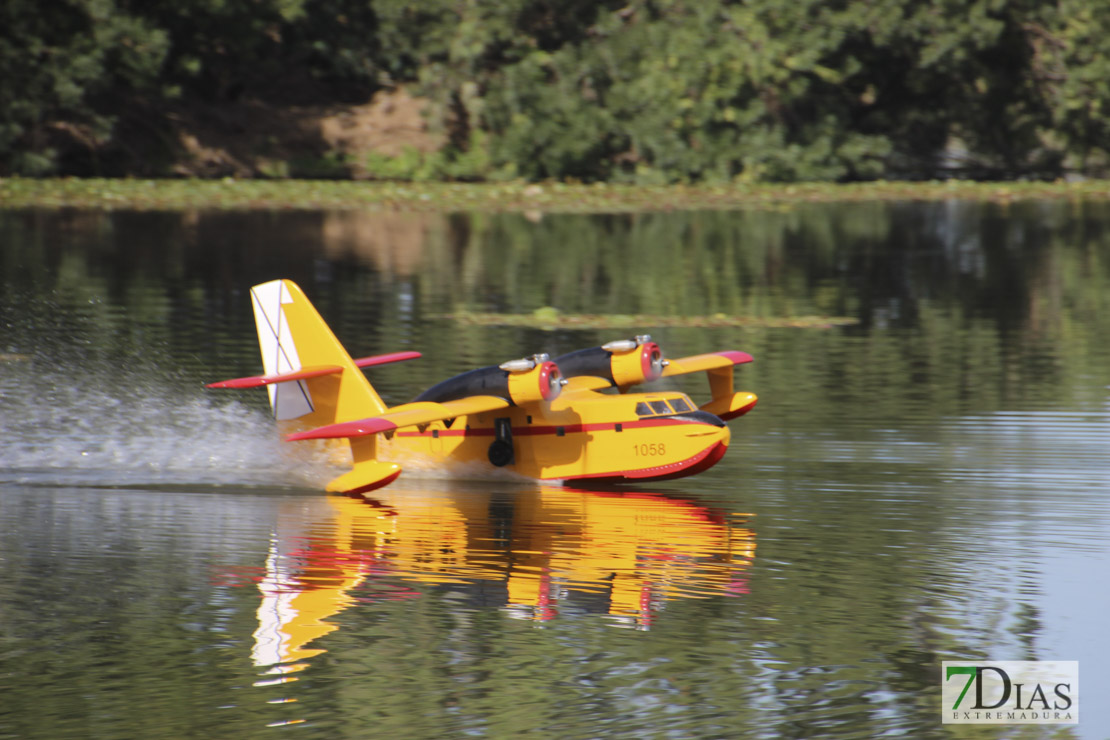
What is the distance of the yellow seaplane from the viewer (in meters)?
17.0

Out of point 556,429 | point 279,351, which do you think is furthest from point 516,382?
point 279,351

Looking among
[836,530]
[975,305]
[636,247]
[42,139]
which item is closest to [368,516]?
[836,530]

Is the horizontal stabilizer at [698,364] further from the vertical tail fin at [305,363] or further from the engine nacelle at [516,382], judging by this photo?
the vertical tail fin at [305,363]

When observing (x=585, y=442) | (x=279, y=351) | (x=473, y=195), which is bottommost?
(x=585, y=442)

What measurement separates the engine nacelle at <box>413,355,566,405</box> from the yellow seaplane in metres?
0.01

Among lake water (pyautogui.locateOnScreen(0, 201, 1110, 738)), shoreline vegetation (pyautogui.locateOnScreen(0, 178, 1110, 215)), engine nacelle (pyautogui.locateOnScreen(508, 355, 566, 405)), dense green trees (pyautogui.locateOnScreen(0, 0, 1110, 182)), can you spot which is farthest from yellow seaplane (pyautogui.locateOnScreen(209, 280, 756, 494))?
dense green trees (pyautogui.locateOnScreen(0, 0, 1110, 182))

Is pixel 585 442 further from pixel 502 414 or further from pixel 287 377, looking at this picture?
pixel 287 377

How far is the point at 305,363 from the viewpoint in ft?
61.4

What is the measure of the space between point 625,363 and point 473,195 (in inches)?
1632

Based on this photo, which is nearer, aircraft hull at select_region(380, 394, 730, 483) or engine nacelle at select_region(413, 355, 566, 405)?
engine nacelle at select_region(413, 355, 566, 405)

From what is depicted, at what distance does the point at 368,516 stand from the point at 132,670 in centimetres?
525

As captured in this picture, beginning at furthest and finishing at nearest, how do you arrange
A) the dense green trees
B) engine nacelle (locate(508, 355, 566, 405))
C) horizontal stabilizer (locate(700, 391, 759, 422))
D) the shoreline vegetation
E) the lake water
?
the dense green trees
the shoreline vegetation
horizontal stabilizer (locate(700, 391, 759, 422))
engine nacelle (locate(508, 355, 566, 405))
the lake water

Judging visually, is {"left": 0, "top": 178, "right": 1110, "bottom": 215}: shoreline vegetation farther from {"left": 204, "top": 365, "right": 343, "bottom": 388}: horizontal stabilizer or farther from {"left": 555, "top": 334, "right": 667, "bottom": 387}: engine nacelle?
{"left": 204, "top": 365, "right": 343, "bottom": 388}: horizontal stabilizer

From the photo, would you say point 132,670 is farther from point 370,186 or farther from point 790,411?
point 370,186
